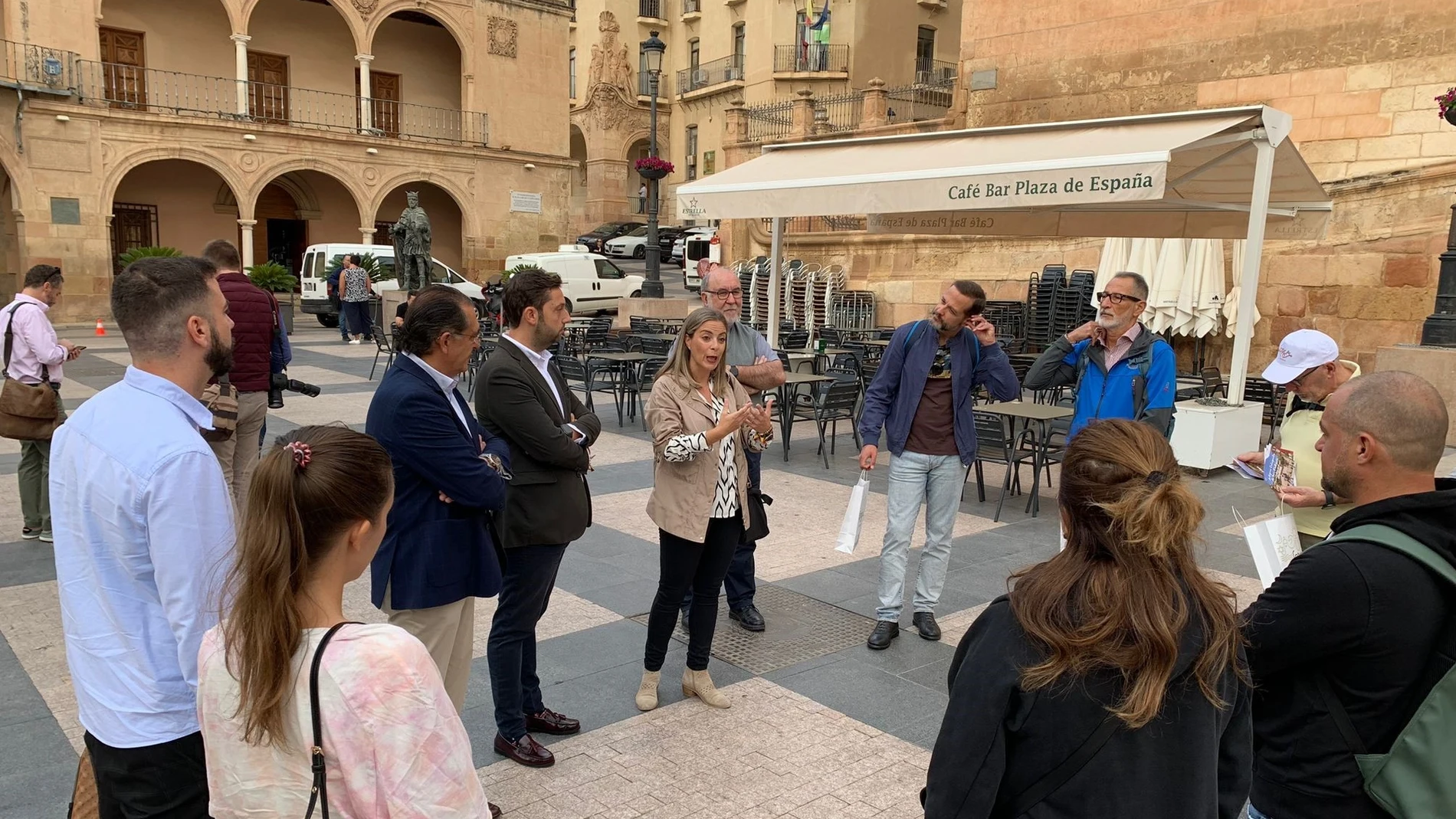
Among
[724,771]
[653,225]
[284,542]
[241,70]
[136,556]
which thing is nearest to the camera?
[284,542]

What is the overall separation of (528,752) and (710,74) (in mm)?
44424

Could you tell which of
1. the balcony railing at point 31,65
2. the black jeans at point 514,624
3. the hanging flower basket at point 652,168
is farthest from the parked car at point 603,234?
the black jeans at point 514,624

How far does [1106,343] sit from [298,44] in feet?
92.6

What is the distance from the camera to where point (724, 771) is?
346cm

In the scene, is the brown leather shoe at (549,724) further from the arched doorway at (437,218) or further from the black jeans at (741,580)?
the arched doorway at (437,218)

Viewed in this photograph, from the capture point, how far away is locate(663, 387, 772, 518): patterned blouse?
3721 millimetres

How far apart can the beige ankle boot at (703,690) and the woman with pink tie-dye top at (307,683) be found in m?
2.47

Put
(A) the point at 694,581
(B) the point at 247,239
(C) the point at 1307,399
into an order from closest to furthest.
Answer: (C) the point at 1307,399
(A) the point at 694,581
(B) the point at 247,239

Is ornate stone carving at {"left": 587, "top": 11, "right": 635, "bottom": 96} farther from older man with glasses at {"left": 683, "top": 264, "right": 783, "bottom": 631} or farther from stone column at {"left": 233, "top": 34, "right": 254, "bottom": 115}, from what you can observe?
older man with glasses at {"left": 683, "top": 264, "right": 783, "bottom": 631}

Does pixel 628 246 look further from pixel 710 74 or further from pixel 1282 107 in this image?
pixel 1282 107

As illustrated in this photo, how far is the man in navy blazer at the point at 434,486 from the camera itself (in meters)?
2.82

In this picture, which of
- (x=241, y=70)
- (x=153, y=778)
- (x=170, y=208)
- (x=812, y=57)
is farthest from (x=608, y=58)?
(x=153, y=778)

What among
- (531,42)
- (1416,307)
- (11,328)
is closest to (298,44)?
(531,42)

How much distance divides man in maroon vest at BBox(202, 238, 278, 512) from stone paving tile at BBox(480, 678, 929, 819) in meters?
3.25
